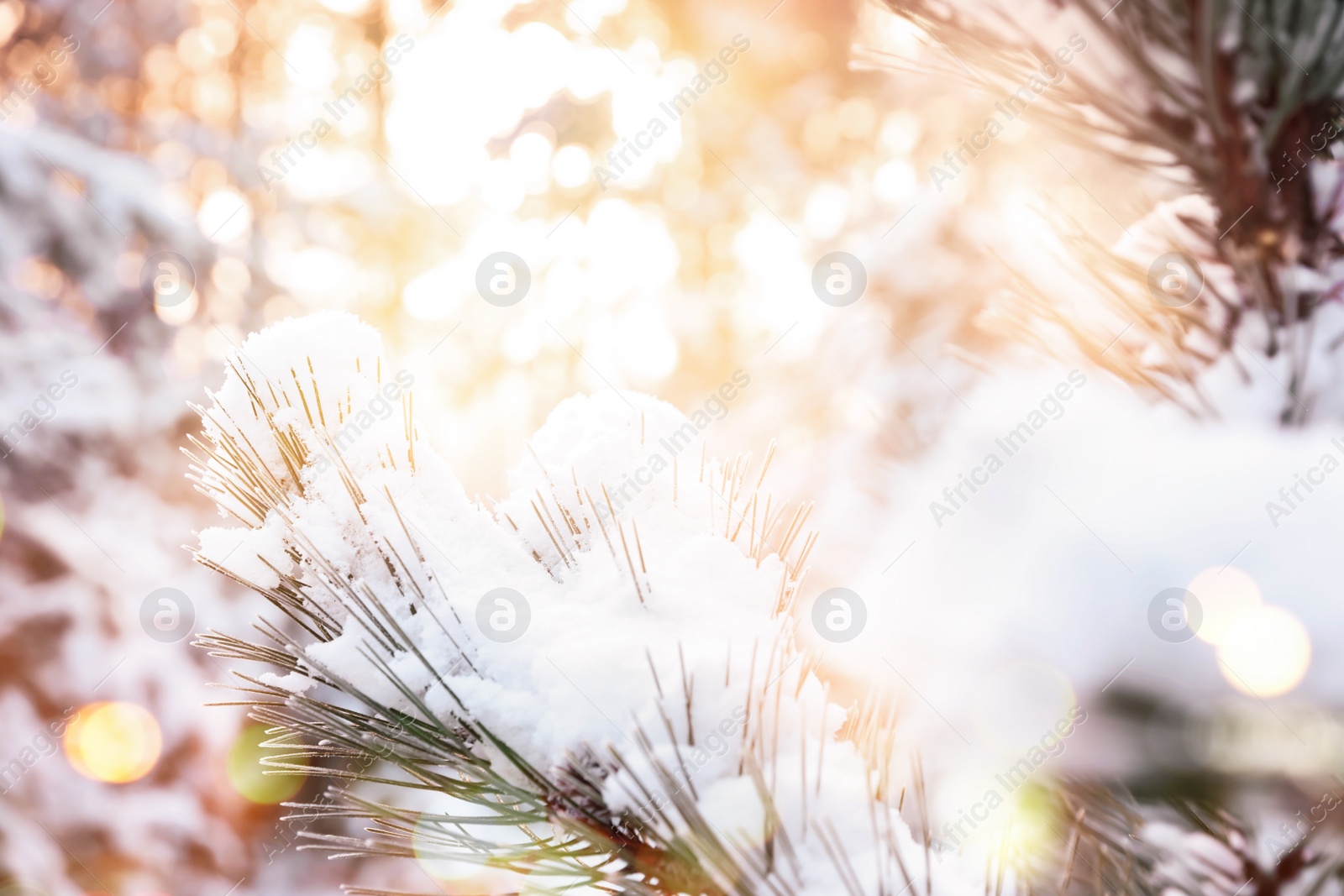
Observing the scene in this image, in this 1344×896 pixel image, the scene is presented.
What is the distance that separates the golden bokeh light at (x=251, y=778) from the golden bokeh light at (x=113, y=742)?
444mm

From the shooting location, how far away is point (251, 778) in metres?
4.50

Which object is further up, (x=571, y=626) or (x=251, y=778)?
(x=571, y=626)

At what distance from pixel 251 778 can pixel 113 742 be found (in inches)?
33.3

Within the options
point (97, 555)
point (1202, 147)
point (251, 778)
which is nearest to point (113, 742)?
point (251, 778)

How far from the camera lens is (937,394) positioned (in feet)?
14.2

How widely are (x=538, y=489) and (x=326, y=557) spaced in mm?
313

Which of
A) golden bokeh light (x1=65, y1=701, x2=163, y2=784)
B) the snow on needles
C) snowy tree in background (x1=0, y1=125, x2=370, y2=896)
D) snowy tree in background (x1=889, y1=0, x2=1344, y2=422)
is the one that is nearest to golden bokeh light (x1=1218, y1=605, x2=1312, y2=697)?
the snow on needles

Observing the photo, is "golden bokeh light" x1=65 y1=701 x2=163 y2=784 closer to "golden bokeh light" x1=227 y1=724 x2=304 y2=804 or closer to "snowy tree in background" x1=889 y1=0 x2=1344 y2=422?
"golden bokeh light" x1=227 y1=724 x2=304 y2=804

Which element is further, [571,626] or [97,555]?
[97,555]

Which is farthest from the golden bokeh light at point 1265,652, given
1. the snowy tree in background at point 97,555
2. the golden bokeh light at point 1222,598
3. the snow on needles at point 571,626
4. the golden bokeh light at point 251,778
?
the snowy tree in background at point 97,555

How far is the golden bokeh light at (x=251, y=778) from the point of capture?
441 centimetres

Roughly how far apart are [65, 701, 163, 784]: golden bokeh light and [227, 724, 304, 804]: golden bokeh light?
0.44 meters

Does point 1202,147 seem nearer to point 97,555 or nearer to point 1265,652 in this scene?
point 1265,652

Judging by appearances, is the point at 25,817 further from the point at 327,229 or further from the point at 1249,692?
the point at 1249,692
